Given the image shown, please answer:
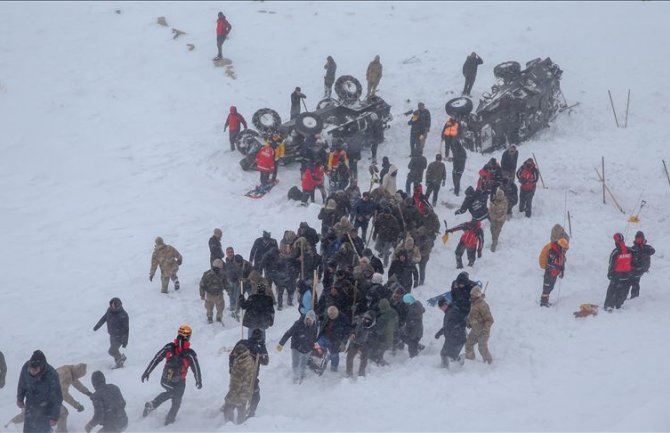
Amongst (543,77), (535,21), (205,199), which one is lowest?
(205,199)

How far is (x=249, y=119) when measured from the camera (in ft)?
74.6

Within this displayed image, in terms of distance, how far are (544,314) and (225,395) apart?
6.39 metres

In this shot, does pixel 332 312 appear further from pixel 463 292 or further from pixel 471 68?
pixel 471 68

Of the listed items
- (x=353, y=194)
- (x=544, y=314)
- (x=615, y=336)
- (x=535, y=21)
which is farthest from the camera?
(x=535, y=21)

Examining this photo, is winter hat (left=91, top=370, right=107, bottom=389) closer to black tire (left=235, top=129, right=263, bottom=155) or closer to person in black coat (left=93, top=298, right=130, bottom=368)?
person in black coat (left=93, top=298, right=130, bottom=368)

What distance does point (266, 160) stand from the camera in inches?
719

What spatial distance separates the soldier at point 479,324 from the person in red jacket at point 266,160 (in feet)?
27.9

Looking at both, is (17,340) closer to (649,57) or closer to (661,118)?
(661,118)

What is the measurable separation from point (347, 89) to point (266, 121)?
343 cm

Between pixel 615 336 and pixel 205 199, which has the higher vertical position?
pixel 205 199

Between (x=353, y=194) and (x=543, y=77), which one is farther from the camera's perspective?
(x=543, y=77)

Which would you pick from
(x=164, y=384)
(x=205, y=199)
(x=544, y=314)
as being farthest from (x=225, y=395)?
(x=205, y=199)

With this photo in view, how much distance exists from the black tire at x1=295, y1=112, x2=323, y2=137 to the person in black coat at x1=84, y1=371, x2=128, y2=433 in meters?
11.1

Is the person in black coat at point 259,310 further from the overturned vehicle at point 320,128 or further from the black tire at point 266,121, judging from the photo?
the black tire at point 266,121
